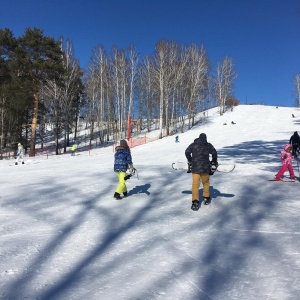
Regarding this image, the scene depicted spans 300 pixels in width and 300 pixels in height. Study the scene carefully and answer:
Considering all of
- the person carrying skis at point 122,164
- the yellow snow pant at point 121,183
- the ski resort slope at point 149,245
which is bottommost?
the ski resort slope at point 149,245

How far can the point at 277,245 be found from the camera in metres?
4.35

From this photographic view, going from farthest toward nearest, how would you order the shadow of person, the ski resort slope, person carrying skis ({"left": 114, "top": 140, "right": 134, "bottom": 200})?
the shadow of person → person carrying skis ({"left": 114, "top": 140, "right": 134, "bottom": 200}) → the ski resort slope

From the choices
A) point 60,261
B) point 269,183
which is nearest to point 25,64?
point 269,183

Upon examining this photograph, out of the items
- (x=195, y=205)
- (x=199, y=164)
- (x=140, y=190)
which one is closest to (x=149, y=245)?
(x=195, y=205)

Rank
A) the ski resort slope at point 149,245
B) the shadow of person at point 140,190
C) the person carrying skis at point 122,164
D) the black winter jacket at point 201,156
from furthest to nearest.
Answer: the shadow of person at point 140,190 < the person carrying skis at point 122,164 < the black winter jacket at point 201,156 < the ski resort slope at point 149,245

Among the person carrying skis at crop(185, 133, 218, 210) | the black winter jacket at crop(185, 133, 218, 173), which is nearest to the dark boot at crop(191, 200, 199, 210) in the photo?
the person carrying skis at crop(185, 133, 218, 210)

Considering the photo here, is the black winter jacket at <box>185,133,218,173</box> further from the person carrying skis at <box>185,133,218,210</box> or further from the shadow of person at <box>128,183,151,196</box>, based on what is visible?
the shadow of person at <box>128,183,151,196</box>

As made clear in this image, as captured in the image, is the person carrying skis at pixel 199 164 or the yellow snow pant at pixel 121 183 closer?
the person carrying skis at pixel 199 164

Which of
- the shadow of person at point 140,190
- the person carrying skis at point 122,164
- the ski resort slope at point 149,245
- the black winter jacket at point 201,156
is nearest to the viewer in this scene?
the ski resort slope at point 149,245

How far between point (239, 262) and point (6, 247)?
10.8 ft

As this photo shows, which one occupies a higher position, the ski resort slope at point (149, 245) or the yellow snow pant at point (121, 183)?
the yellow snow pant at point (121, 183)

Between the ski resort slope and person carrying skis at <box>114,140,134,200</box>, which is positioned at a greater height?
person carrying skis at <box>114,140,134,200</box>

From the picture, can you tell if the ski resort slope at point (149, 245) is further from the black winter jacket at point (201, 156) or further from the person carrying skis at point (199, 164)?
the black winter jacket at point (201, 156)

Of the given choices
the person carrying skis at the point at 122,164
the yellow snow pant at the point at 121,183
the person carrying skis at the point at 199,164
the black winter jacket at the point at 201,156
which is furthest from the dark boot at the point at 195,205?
the yellow snow pant at the point at 121,183
